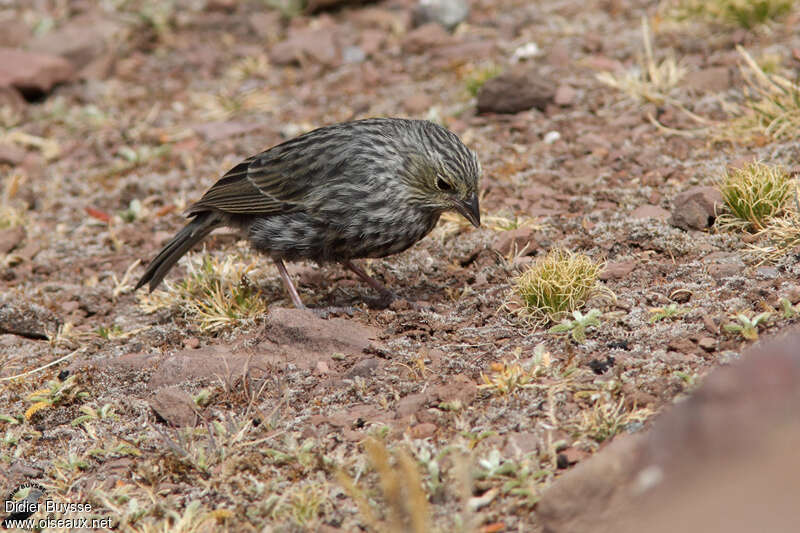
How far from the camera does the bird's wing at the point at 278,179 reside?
5785 mm

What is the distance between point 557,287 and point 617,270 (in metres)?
0.65

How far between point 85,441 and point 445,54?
612 centimetres

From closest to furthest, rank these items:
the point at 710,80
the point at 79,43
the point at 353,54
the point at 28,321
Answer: the point at 28,321
the point at 710,80
the point at 353,54
the point at 79,43

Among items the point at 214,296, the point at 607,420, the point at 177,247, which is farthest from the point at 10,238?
the point at 607,420

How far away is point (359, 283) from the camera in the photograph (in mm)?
6359

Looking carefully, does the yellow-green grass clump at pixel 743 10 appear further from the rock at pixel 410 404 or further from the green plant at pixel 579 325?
the rock at pixel 410 404

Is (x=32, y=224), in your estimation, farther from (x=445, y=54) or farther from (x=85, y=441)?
(x=445, y=54)

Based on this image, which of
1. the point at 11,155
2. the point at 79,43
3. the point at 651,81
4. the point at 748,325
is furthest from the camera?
the point at 79,43

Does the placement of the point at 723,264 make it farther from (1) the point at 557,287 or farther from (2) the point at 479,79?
(2) the point at 479,79

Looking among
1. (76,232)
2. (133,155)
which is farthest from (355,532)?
(133,155)

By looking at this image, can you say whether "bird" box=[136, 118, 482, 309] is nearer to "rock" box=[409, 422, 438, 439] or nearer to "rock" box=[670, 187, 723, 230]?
"rock" box=[670, 187, 723, 230]

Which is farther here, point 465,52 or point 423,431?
point 465,52

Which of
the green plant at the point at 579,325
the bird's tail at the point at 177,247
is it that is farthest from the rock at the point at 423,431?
the bird's tail at the point at 177,247

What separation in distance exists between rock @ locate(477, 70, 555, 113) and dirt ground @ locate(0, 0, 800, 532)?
0.09m
